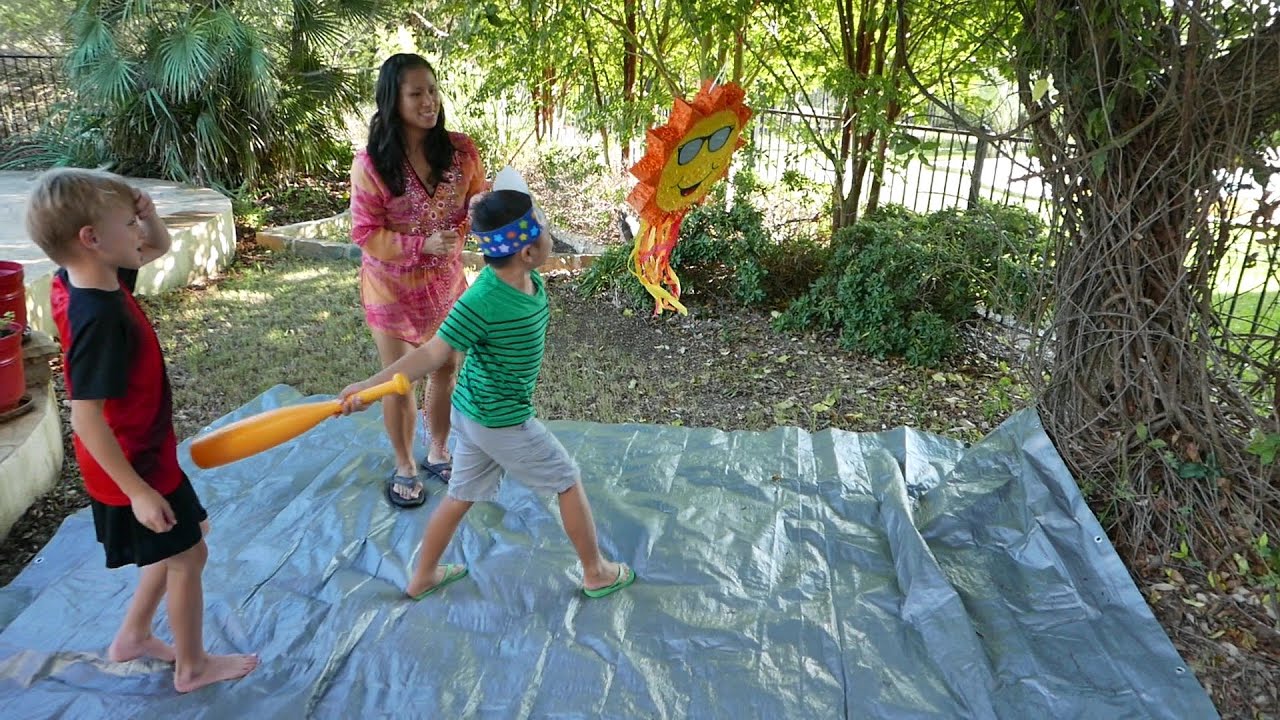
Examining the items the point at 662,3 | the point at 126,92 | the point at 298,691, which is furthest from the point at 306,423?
the point at 126,92

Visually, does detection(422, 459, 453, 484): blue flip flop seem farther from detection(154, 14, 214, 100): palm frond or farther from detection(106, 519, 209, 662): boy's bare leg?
detection(154, 14, 214, 100): palm frond

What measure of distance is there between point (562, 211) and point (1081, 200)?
513cm

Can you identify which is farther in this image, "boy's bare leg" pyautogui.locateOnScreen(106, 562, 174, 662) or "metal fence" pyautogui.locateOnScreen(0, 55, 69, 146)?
"metal fence" pyautogui.locateOnScreen(0, 55, 69, 146)

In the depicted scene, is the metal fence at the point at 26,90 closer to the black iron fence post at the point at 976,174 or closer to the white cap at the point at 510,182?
the black iron fence post at the point at 976,174

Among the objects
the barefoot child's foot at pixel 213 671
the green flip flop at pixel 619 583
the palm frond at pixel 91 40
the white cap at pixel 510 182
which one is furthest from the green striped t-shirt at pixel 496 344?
the palm frond at pixel 91 40

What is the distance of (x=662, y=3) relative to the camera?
18.7 feet

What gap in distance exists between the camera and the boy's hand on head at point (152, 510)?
164 centimetres

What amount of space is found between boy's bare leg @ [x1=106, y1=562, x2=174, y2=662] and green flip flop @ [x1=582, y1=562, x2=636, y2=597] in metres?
1.03

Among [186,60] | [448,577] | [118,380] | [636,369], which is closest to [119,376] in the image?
[118,380]

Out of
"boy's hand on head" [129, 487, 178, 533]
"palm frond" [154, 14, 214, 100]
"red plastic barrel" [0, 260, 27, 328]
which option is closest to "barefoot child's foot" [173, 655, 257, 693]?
"boy's hand on head" [129, 487, 178, 533]

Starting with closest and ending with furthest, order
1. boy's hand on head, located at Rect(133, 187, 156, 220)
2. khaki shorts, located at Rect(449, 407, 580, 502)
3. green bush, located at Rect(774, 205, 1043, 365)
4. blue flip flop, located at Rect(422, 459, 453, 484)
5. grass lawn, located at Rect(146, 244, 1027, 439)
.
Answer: boy's hand on head, located at Rect(133, 187, 156, 220) → khaki shorts, located at Rect(449, 407, 580, 502) → blue flip flop, located at Rect(422, 459, 453, 484) → grass lawn, located at Rect(146, 244, 1027, 439) → green bush, located at Rect(774, 205, 1043, 365)

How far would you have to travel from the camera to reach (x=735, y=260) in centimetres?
490

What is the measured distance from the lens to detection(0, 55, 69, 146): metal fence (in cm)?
886

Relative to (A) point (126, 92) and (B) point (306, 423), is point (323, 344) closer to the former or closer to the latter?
(B) point (306, 423)
